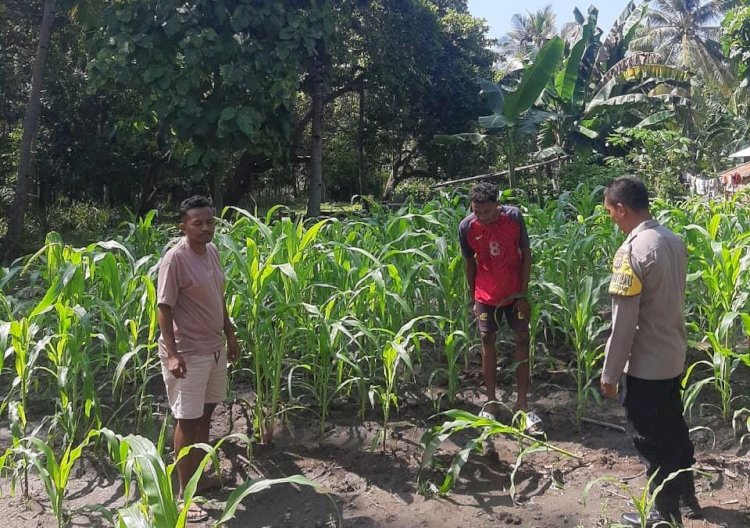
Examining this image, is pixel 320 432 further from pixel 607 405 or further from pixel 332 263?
pixel 607 405

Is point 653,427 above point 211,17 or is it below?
below

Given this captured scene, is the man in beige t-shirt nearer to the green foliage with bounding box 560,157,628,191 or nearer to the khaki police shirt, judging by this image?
the khaki police shirt

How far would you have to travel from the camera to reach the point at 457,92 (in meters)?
15.8

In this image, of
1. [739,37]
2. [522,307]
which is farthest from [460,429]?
[739,37]

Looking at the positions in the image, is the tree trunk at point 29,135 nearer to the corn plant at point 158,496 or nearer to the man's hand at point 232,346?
the man's hand at point 232,346

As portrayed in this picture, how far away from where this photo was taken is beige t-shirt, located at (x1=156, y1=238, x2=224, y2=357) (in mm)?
2770

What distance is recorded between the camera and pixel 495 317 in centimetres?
359

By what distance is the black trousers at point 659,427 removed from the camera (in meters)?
2.52

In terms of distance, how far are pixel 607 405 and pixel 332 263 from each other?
1808 mm

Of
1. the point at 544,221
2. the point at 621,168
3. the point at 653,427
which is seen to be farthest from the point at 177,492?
the point at 621,168

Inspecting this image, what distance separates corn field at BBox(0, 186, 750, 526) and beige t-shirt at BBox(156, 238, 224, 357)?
0.94 ft

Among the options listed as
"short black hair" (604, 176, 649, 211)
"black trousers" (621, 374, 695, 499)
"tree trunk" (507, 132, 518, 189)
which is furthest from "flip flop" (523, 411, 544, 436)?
"tree trunk" (507, 132, 518, 189)

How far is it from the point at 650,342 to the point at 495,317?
1.16 metres

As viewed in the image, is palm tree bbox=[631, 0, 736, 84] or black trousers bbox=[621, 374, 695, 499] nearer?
black trousers bbox=[621, 374, 695, 499]
